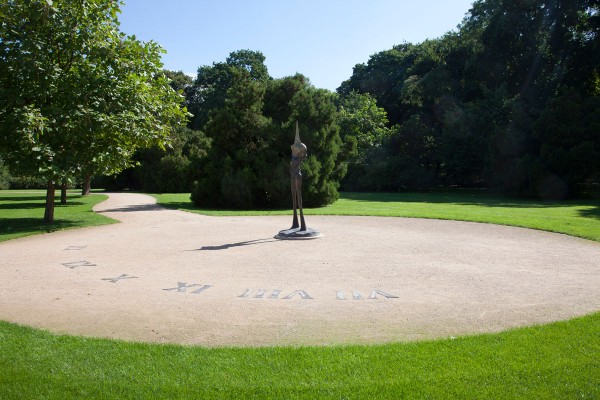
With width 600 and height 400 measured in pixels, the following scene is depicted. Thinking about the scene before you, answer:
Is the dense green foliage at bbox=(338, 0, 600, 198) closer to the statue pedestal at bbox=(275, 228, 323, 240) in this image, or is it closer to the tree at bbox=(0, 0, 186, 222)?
the statue pedestal at bbox=(275, 228, 323, 240)

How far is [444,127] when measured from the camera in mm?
44531

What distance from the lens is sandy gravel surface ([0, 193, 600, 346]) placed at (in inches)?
234

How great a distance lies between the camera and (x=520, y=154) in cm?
3641

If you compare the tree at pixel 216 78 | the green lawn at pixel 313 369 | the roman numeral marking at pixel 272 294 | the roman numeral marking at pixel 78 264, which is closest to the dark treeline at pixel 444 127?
the tree at pixel 216 78

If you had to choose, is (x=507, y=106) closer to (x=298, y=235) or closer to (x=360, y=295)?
(x=298, y=235)

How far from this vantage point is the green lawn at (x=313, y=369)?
4078mm

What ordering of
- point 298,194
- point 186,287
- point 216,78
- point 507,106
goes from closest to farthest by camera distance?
point 186,287
point 298,194
point 507,106
point 216,78

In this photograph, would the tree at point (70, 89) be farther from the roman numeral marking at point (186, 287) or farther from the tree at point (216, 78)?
the tree at point (216, 78)

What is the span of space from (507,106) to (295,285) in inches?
1500

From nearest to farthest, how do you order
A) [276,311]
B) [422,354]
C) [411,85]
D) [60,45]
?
[422,354] → [276,311] → [60,45] → [411,85]

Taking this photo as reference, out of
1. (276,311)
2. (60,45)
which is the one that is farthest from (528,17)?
(276,311)

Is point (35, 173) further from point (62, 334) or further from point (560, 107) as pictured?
point (560, 107)

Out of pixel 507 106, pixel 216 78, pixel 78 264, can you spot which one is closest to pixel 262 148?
pixel 78 264

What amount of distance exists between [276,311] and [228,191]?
20.3 meters
